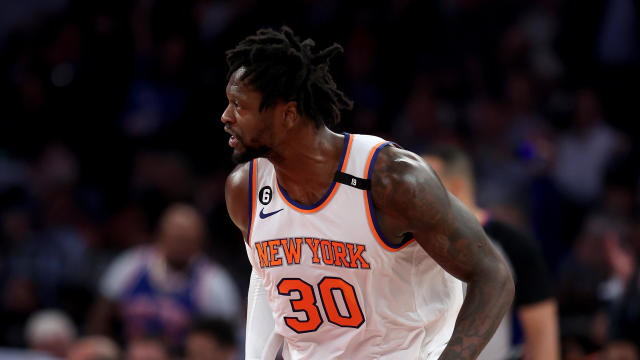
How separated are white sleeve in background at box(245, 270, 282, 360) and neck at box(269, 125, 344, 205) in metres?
0.45

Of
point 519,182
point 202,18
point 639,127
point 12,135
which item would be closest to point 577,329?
point 519,182

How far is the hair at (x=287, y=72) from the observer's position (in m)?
2.93

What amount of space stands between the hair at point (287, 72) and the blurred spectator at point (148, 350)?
378 centimetres

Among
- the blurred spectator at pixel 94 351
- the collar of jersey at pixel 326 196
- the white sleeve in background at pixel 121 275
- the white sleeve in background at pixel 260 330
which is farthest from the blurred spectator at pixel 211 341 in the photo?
the collar of jersey at pixel 326 196

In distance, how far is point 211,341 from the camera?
631 cm

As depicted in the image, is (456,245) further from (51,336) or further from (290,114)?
(51,336)

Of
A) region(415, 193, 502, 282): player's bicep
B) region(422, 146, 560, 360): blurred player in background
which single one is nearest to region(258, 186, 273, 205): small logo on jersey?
region(415, 193, 502, 282): player's bicep

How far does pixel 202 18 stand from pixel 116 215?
7.95ft

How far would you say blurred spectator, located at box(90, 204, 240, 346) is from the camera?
7113 millimetres

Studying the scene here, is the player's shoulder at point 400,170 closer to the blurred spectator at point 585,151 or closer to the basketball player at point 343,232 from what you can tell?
the basketball player at point 343,232

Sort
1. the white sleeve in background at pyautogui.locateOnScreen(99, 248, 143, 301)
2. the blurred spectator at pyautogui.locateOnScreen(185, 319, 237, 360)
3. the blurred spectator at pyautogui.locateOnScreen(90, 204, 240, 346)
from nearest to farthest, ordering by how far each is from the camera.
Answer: the blurred spectator at pyautogui.locateOnScreen(185, 319, 237, 360) → the blurred spectator at pyautogui.locateOnScreen(90, 204, 240, 346) → the white sleeve in background at pyautogui.locateOnScreen(99, 248, 143, 301)

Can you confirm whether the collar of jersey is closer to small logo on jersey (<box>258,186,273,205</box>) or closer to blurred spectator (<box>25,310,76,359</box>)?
small logo on jersey (<box>258,186,273,205</box>)

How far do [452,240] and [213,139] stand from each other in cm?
650

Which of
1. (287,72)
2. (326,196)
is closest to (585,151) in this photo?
(326,196)
